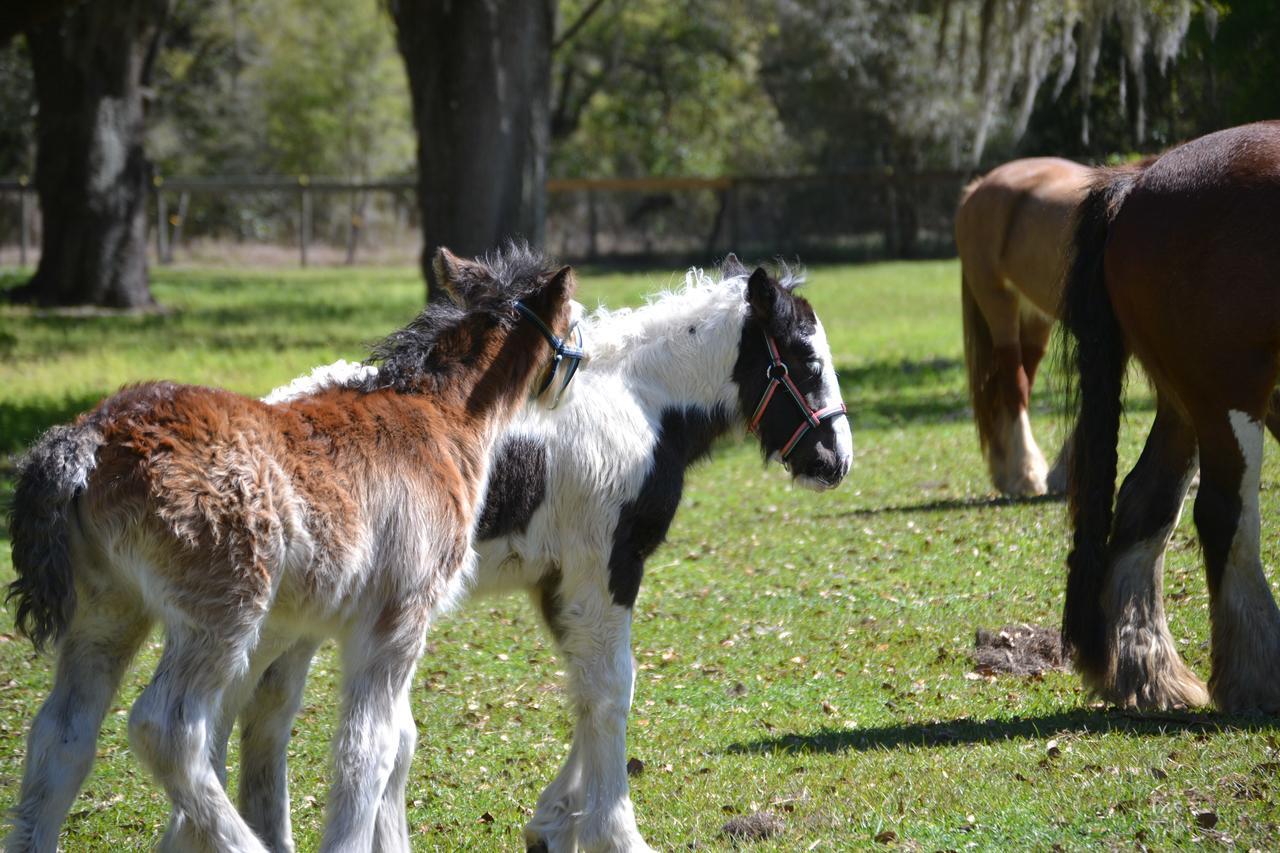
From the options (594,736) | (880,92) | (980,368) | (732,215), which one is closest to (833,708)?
(594,736)

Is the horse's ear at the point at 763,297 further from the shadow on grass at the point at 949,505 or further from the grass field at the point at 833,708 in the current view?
the shadow on grass at the point at 949,505

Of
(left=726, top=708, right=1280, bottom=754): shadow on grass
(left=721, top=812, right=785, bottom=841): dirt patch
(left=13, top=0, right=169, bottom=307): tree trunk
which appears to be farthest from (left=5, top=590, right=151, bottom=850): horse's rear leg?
(left=13, top=0, right=169, bottom=307): tree trunk

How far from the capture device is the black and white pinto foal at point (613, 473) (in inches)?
194

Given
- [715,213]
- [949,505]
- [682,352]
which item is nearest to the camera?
[682,352]

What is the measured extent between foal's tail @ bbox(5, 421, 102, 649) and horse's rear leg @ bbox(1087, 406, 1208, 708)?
431 cm

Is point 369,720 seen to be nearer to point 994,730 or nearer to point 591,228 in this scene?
point 994,730

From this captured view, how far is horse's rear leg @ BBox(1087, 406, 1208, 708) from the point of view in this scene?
6012 millimetres

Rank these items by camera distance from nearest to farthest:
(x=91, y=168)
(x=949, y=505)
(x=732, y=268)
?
(x=732, y=268), (x=949, y=505), (x=91, y=168)

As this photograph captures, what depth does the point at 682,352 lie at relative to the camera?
17.9 ft

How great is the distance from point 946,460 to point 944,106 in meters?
26.8

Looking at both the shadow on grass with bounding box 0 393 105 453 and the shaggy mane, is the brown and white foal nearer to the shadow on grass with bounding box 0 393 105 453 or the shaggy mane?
the shaggy mane

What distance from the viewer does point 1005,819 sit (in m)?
4.89

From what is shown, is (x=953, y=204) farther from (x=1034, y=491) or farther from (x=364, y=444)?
(x=364, y=444)

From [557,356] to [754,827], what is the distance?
1.88 m
